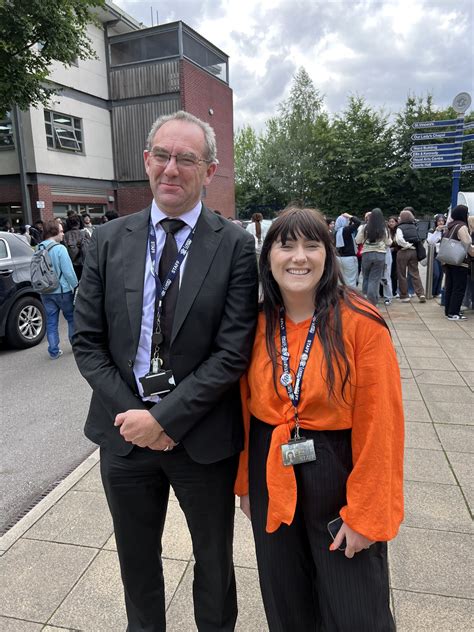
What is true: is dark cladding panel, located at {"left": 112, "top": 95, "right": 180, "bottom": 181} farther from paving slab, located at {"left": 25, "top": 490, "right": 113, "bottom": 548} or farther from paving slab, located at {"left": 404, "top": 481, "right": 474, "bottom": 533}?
paving slab, located at {"left": 404, "top": 481, "right": 474, "bottom": 533}

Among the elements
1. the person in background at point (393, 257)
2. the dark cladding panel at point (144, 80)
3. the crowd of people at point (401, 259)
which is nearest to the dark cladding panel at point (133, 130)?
the dark cladding panel at point (144, 80)

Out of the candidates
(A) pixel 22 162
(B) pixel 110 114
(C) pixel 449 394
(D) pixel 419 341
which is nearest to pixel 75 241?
(D) pixel 419 341

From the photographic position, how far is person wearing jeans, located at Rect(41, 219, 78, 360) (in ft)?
22.4

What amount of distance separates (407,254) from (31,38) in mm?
8832

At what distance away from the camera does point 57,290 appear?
6875mm

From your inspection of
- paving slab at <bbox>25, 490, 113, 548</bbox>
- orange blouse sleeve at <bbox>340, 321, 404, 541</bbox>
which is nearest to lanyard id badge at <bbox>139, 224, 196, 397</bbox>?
orange blouse sleeve at <bbox>340, 321, 404, 541</bbox>

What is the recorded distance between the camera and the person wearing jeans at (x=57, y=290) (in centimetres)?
684

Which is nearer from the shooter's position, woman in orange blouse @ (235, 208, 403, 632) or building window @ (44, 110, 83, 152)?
woman in orange blouse @ (235, 208, 403, 632)

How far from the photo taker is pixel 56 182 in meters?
19.5

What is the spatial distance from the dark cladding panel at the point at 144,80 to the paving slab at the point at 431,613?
23501 mm

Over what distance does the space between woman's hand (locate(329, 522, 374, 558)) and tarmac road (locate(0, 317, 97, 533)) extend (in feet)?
8.00

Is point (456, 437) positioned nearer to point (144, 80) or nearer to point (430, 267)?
point (430, 267)

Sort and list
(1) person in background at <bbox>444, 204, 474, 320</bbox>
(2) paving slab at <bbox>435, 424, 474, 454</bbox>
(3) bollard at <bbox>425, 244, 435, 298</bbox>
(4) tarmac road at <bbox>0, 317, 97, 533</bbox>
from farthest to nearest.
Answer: (3) bollard at <bbox>425, 244, 435, 298</bbox> < (1) person in background at <bbox>444, 204, 474, 320</bbox> < (2) paving slab at <bbox>435, 424, 474, 454</bbox> < (4) tarmac road at <bbox>0, 317, 97, 533</bbox>

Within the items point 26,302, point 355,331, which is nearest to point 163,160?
point 355,331
